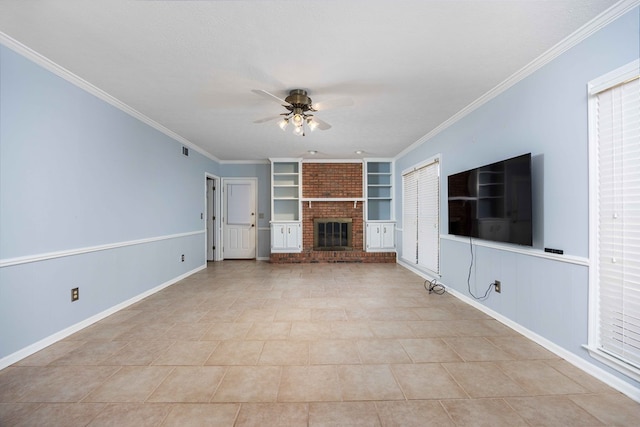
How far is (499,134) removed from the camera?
9.61 ft

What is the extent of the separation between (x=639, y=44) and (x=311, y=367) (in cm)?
301

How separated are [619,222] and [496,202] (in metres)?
1.00

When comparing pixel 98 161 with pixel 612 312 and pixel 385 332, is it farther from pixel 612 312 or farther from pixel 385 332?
pixel 612 312

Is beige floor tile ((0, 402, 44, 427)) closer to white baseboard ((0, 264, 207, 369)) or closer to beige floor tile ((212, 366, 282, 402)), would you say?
white baseboard ((0, 264, 207, 369))

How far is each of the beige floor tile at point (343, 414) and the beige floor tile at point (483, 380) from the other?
0.69 meters

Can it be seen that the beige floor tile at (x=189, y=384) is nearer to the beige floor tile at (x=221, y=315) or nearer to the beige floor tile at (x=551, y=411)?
the beige floor tile at (x=221, y=315)

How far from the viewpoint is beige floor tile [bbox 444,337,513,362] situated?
2.20 m

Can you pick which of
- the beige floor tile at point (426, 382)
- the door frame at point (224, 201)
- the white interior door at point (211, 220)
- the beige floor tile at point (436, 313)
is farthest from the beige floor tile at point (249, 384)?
the white interior door at point (211, 220)

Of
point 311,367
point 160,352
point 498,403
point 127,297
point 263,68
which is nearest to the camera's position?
point 498,403

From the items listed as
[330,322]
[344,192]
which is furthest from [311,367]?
[344,192]

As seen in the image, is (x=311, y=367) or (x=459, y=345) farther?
(x=459, y=345)

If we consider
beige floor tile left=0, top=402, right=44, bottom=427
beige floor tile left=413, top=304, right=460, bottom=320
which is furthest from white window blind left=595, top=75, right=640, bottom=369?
beige floor tile left=0, top=402, right=44, bottom=427

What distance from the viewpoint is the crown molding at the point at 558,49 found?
1.76 meters

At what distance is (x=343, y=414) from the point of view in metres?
1.59
